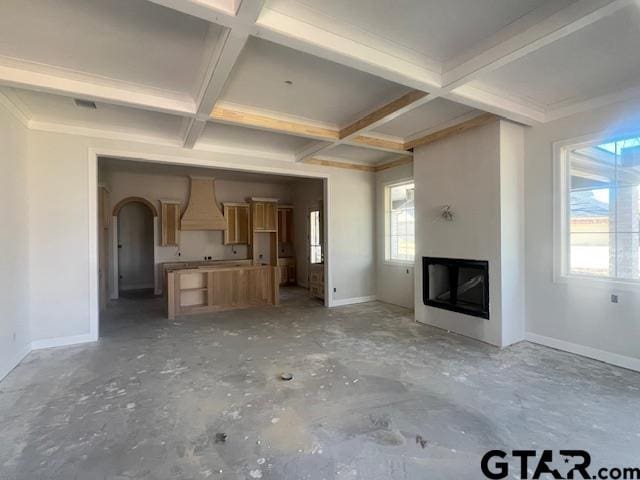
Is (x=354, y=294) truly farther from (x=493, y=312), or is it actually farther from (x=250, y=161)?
(x=250, y=161)

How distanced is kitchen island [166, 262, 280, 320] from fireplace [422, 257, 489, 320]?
3.03 meters

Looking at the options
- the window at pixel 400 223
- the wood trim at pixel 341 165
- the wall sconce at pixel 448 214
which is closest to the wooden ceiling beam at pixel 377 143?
the window at pixel 400 223

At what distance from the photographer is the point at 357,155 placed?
5875 millimetres

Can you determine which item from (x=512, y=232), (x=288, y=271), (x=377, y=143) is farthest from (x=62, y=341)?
(x=512, y=232)

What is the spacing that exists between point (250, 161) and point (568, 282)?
16.0 feet

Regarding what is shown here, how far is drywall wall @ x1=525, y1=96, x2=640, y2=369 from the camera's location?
324 cm

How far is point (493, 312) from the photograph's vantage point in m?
3.93

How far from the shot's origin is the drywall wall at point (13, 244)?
318 centimetres

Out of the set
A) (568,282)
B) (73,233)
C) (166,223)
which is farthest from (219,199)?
(568,282)

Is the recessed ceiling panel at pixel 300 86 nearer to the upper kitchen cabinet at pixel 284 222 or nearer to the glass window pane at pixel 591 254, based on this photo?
the glass window pane at pixel 591 254

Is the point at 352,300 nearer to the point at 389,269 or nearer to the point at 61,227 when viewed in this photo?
the point at 389,269

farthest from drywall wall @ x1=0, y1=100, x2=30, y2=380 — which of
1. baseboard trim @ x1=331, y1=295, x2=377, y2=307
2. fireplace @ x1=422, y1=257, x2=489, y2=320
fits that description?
fireplace @ x1=422, y1=257, x2=489, y2=320

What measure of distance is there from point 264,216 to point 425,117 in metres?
5.49

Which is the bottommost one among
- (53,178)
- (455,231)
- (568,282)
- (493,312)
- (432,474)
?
(432,474)
